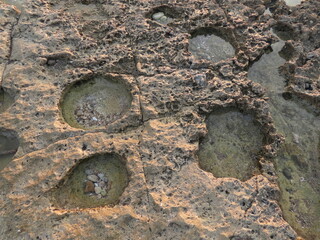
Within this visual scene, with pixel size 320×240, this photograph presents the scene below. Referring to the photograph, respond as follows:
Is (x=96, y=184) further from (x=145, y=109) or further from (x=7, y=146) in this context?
(x=7, y=146)

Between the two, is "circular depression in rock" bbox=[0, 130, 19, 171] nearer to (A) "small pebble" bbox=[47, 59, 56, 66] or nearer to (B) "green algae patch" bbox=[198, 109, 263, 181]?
(A) "small pebble" bbox=[47, 59, 56, 66]

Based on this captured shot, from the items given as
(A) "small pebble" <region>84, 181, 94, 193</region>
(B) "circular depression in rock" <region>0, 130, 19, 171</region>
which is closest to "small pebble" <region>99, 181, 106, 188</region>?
(A) "small pebble" <region>84, 181, 94, 193</region>

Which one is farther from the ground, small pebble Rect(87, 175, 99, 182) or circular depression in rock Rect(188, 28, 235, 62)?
circular depression in rock Rect(188, 28, 235, 62)

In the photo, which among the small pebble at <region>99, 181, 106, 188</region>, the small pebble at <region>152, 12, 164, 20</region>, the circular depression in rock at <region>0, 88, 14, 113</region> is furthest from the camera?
the small pebble at <region>152, 12, 164, 20</region>

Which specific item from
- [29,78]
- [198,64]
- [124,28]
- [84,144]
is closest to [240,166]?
[198,64]

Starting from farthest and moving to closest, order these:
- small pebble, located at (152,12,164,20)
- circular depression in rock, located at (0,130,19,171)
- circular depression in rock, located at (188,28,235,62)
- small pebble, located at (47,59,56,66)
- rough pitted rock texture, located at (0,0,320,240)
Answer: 1. small pebble, located at (152,12,164,20)
2. circular depression in rock, located at (188,28,235,62)
3. small pebble, located at (47,59,56,66)
4. circular depression in rock, located at (0,130,19,171)
5. rough pitted rock texture, located at (0,0,320,240)

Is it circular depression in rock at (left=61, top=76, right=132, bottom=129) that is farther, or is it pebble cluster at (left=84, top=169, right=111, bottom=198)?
circular depression in rock at (left=61, top=76, right=132, bottom=129)
